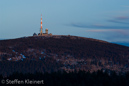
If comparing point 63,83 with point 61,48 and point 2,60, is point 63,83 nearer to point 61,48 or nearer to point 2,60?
point 2,60

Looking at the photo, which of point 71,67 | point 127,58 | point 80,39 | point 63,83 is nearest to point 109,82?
point 63,83

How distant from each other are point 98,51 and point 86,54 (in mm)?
3501

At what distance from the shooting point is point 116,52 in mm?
50906

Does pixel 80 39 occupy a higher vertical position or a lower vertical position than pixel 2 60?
higher

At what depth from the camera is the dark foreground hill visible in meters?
42.3

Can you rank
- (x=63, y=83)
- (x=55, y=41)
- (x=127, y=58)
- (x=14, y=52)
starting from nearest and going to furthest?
(x=63, y=83), (x=14, y=52), (x=127, y=58), (x=55, y=41)

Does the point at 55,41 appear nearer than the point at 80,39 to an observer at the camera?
Yes

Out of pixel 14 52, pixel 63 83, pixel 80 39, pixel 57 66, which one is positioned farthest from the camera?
pixel 80 39

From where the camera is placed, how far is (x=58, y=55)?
4647 cm

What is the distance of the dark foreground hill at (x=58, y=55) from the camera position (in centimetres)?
4228

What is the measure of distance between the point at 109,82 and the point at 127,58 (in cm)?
3094

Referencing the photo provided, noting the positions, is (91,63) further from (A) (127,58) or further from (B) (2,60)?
(B) (2,60)

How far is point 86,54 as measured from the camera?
47.5 meters

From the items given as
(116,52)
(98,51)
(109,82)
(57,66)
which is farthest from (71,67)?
(109,82)
